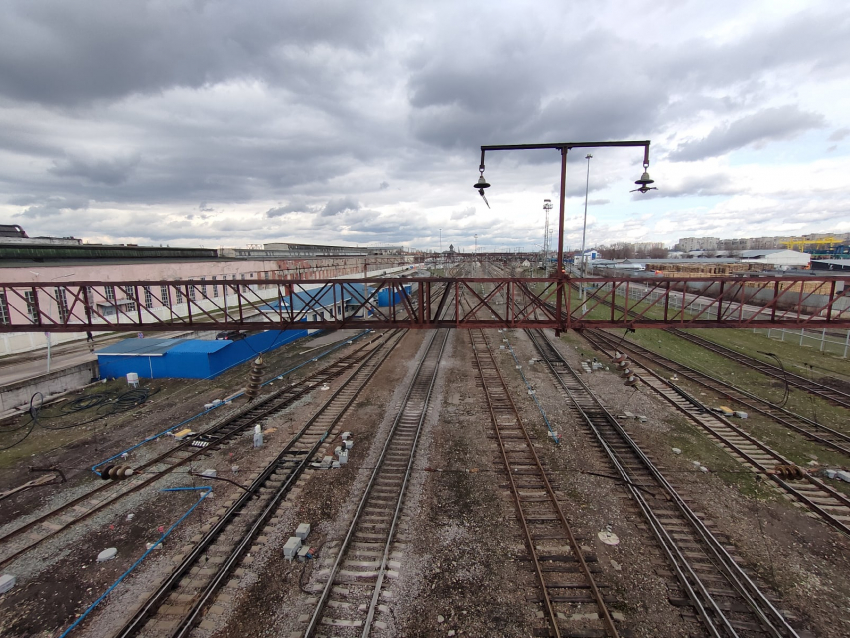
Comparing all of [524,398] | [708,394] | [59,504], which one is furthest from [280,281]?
[708,394]

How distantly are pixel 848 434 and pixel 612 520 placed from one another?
11.6m

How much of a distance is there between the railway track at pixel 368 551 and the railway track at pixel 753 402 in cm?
1441

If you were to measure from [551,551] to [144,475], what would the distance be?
40.5 ft

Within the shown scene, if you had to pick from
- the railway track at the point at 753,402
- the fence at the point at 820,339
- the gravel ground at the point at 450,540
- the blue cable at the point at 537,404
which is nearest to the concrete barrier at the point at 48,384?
the gravel ground at the point at 450,540

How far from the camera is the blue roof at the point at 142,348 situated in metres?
21.1

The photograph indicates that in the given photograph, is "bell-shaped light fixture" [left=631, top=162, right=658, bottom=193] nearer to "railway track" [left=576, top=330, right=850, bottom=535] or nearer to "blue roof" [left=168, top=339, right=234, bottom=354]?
"railway track" [left=576, top=330, right=850, bottom=535]

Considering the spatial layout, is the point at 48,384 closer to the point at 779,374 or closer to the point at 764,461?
the point at 764,461

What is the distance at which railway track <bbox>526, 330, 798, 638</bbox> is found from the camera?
708 cm

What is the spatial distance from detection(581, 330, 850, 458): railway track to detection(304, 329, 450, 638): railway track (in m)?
14.4

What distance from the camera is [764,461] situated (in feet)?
39.7

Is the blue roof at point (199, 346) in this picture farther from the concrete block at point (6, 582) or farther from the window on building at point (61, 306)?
the concrete block at point (6, 582)

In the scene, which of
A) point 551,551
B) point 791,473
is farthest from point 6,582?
point 791,473

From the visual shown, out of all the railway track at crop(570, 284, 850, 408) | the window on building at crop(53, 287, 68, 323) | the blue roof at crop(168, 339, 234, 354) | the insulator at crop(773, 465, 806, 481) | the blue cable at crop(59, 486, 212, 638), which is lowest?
the blue cable at crop(59, 486, 212, 638)

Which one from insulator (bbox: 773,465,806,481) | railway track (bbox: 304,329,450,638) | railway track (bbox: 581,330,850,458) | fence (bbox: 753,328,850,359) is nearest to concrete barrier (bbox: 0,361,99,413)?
railway track (bbox: 304,329,450,638)
